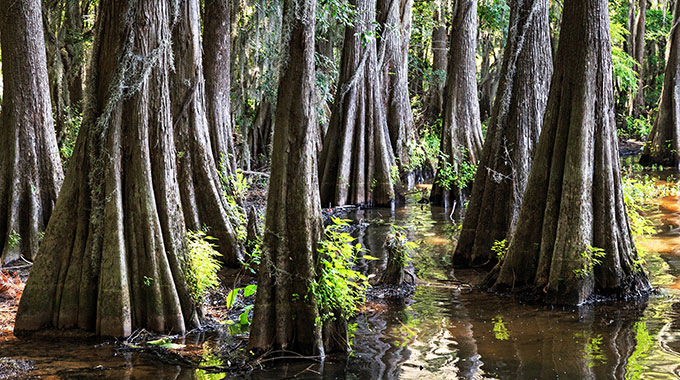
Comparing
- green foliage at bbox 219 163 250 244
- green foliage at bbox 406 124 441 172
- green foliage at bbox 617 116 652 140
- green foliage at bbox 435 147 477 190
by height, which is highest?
green foliage at bbox 617 116 652 140

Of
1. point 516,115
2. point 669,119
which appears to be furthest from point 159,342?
point 669,119

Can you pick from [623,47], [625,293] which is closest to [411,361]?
[625,293]

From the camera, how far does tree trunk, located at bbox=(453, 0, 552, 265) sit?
885cm

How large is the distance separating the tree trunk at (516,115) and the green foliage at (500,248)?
0.19 m

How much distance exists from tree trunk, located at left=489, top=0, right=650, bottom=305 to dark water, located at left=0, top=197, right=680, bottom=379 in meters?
0.33

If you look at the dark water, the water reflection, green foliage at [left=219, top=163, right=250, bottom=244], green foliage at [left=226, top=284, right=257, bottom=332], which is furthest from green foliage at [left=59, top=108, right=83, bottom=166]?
the water reflection

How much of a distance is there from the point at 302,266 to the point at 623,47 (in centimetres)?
3085

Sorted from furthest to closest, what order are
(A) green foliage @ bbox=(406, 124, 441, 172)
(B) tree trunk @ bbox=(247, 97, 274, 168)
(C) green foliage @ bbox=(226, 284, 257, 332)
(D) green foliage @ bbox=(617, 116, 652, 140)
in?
(D) green foliage @ bbox=(617, 116, 652, 140) → (B) tree trunk @ bbox=(247, 97, 274, 168) → (A) green foliage @ bbox=(406, 124, 441, 172) → (C) green foliage @ bbox=(226, 284, 257, 332)

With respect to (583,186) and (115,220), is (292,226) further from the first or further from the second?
(583,186)

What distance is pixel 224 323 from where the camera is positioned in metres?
7.07

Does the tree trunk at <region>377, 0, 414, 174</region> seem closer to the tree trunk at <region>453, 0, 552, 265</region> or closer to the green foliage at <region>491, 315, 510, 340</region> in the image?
the tree trunk at <region>453, 0, 552, 265</region>

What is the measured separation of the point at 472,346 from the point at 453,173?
9.43m

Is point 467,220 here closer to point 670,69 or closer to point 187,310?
point 187,310

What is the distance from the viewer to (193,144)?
29.2 feet
